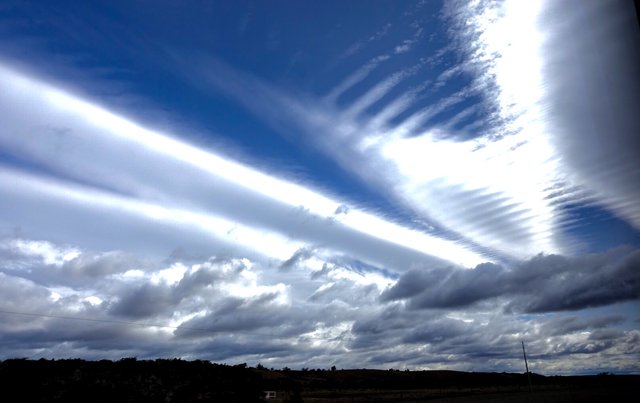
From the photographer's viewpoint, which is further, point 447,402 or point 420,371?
point 420,371

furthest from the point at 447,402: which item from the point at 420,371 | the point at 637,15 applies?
the point at 420,371

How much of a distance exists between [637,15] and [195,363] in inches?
2170

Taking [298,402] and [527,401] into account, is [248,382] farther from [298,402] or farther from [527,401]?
[527,401]

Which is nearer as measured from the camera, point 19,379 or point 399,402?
point 19,379

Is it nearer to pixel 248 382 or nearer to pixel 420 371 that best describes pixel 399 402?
pixel 248 382

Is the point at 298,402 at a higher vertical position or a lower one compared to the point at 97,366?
lower

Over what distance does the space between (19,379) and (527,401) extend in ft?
194

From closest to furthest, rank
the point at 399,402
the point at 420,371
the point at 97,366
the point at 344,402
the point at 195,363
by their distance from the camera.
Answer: the point at 97,366, the point at 195,363, the point at 344,402, the point at 399,402, the point at 420,371

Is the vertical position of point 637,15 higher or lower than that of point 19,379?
higher

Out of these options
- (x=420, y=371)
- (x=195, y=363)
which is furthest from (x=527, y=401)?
(x=420, y=371)

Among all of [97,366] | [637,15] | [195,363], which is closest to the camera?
[637,15]

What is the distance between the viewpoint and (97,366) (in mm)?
45469

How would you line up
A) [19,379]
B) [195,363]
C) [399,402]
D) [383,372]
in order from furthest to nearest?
[383,372], [399,402], [195,363], [19,379]

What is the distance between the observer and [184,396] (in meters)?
39.7
